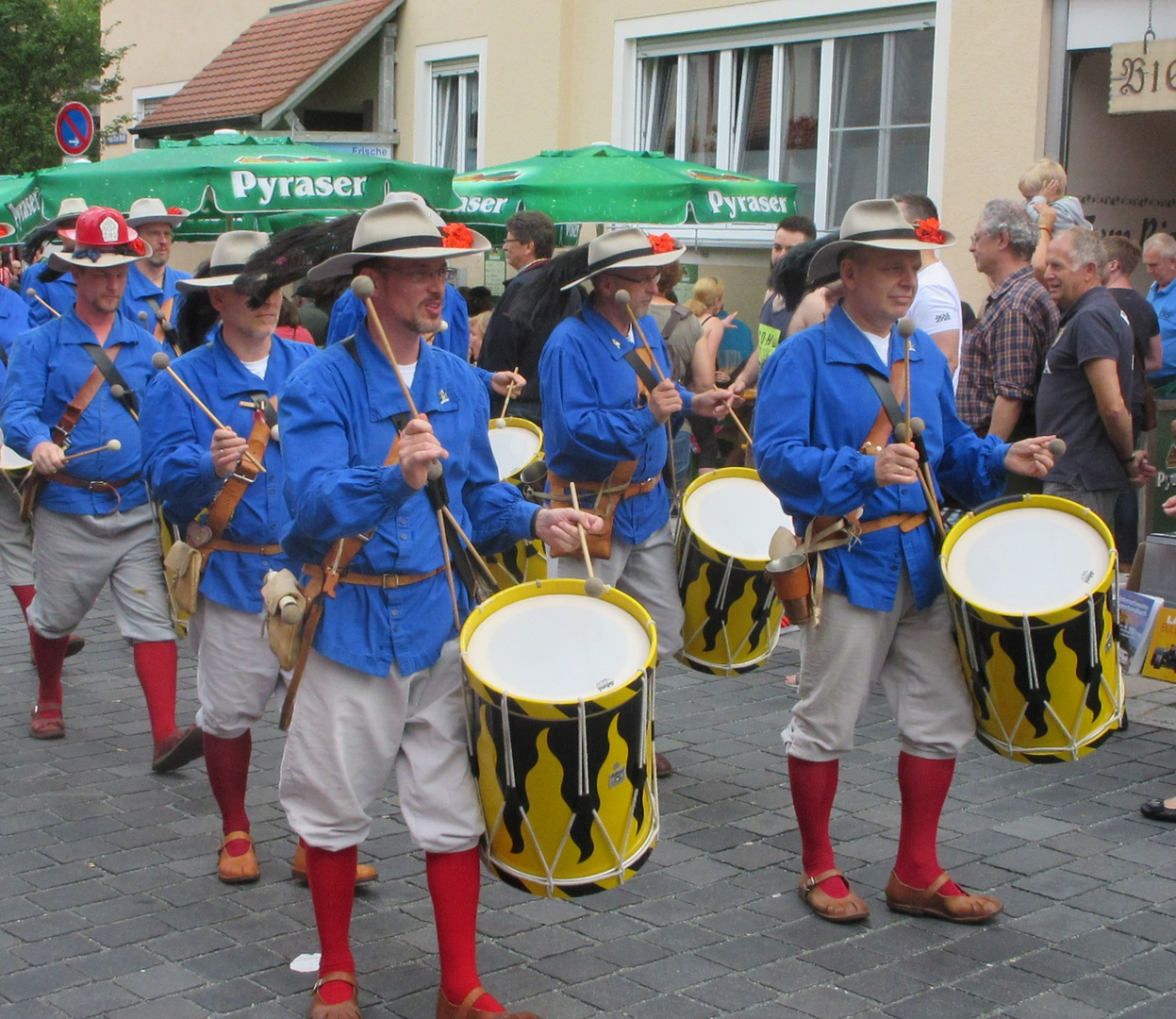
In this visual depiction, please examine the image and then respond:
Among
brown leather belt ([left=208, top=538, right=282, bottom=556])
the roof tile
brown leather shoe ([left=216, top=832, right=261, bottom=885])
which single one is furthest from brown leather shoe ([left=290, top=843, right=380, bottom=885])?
the roof tile

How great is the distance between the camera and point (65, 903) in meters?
4.74

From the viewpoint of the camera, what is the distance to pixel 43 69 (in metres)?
21.5

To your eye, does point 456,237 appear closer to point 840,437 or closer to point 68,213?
point 840,437

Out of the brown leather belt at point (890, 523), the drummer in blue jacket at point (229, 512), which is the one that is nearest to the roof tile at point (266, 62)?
the drummer in blue jacket at point (229, 512)

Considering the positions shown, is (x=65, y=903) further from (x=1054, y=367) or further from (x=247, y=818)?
(x=1054, y=367)

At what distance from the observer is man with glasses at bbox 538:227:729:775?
5.49 metres

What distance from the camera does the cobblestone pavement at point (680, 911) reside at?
408 centimetres

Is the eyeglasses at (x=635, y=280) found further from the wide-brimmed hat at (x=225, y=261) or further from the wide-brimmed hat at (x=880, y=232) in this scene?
the wide-brimmed hat at (x=225, y=261)

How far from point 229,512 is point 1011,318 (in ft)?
12.4

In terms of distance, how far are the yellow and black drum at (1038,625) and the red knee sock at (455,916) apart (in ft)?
4.72

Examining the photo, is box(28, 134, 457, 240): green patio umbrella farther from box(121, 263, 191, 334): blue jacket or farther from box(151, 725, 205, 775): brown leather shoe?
box(151, 725, 205, 775): brown leather shoe

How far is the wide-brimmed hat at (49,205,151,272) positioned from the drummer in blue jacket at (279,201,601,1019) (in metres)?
2.45

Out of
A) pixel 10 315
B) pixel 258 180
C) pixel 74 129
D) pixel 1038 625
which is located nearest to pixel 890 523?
pixel 1038 625

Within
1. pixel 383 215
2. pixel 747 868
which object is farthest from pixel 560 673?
pixel 747 868
